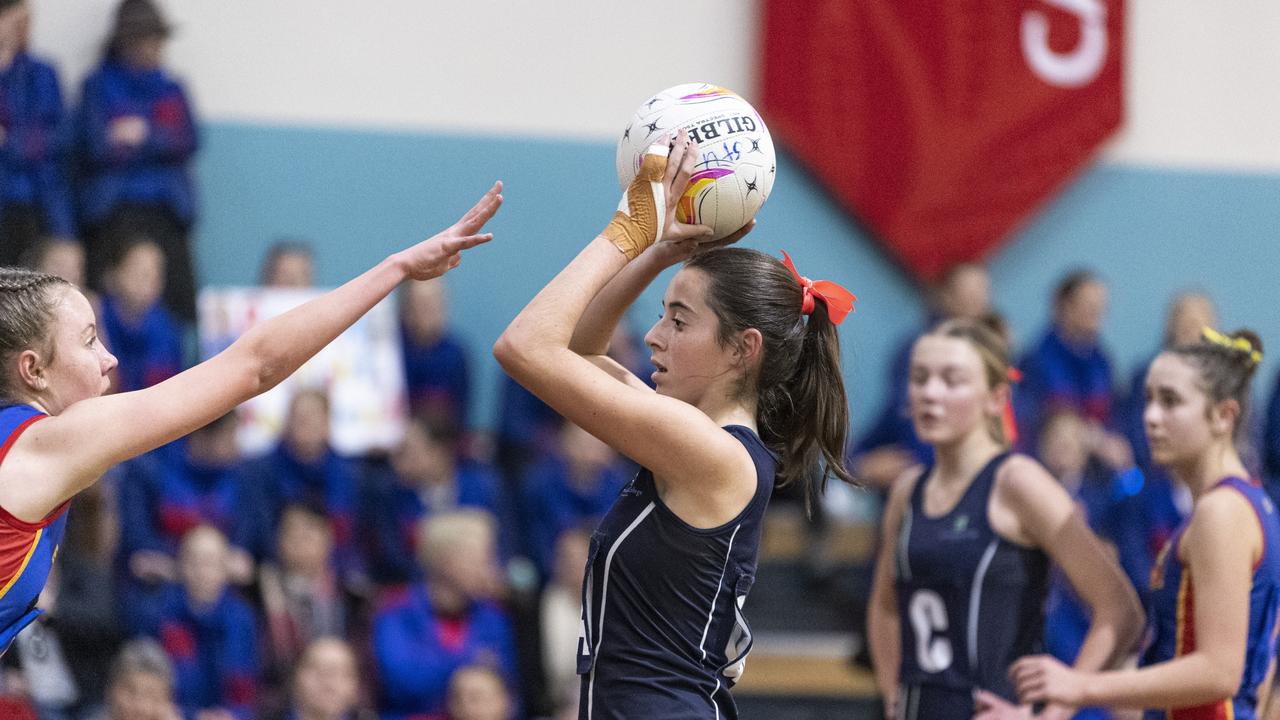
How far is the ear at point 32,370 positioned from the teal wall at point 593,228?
5.45m

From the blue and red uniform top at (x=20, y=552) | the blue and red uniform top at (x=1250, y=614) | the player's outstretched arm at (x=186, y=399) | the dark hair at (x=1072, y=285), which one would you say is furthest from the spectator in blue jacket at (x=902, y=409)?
the blue and red uniform top at (x=20, y=552)

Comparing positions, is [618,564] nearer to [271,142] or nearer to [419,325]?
[419,325]

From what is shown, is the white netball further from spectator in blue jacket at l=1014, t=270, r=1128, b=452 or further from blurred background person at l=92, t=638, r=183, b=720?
spectator in blue jacket at l=1014, t=270, r=1128, b=452

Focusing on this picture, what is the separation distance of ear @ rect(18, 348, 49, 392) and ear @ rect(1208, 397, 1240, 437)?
2.58 metres

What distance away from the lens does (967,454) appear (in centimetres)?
394

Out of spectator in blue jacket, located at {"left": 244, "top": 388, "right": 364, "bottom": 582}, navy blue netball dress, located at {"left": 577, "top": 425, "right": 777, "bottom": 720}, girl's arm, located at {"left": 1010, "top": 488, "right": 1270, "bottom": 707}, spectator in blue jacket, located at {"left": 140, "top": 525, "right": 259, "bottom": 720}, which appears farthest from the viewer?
spectator in blue jacket, located at {"left": 244, "top": 388, "right": 364, "bottom": 582}

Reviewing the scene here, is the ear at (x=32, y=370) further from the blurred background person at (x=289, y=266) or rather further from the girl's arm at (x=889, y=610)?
the blurred background person at (x=289, y=266)

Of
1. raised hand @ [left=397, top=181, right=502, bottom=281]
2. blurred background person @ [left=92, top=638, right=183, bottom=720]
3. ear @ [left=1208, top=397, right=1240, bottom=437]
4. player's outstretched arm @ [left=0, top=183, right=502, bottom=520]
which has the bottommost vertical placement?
blurred background person @ [left=92, top=638, right=183, bottom=720]

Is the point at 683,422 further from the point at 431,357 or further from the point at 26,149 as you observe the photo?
the point at 26,149

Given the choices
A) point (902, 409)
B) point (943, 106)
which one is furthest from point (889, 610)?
point (943, 106)

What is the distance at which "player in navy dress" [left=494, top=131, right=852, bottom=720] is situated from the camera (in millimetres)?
2650

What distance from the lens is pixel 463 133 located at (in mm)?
8453

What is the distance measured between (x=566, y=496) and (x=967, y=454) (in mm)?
3270

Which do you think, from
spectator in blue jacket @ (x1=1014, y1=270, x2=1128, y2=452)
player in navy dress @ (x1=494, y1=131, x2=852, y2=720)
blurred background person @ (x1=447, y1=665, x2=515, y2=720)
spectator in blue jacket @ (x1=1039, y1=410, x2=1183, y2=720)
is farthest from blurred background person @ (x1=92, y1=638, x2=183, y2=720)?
spectator in blue jacket @ (x1=1014, y1=270, x2=1128, y2=452)
